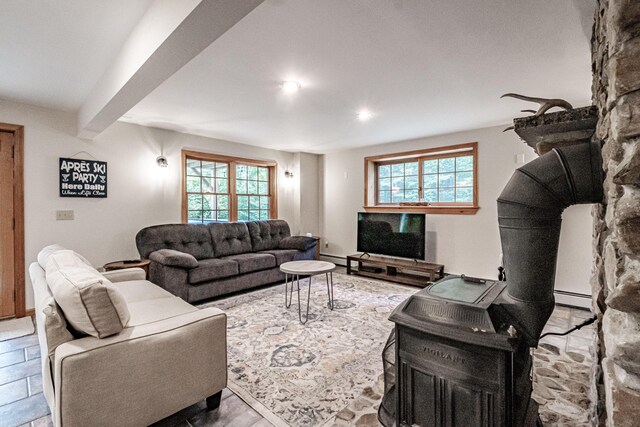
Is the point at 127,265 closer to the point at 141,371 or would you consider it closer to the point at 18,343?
the point at 18,343

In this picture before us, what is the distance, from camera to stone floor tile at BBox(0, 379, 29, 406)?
1844 mm

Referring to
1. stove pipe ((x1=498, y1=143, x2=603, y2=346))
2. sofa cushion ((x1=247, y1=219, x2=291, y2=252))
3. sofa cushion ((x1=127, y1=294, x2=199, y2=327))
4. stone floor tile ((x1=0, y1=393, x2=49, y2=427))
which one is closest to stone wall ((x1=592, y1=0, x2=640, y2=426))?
stove pipe ((x1=498, y1=143, x2=603, y2=346))

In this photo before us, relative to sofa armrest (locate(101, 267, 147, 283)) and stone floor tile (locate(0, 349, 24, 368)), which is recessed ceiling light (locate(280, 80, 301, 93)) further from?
stone floor tile (locate(0, 349, 24, 368))

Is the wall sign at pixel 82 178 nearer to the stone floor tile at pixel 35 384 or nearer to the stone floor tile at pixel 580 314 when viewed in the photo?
the stone floor tile at pixel 35 384

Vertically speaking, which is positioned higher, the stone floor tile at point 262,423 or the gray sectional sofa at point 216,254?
the gray sectional sofa at point 216,254

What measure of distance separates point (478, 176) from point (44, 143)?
5403 mm

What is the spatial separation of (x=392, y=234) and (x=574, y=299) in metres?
2.32

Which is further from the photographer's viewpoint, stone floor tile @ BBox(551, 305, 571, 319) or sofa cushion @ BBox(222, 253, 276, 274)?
sofa cushion @ BBox(222, 253, 276, 274)

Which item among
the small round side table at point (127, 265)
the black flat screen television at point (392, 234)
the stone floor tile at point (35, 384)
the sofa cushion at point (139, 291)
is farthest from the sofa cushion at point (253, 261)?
the stone floor tile at point (35, 384)

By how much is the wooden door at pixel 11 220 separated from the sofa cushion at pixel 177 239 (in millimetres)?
1122

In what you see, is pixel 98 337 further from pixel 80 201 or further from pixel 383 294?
pixel 383 294

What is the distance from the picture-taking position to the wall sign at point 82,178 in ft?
11.4

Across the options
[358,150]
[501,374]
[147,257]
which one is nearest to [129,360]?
[501,374]

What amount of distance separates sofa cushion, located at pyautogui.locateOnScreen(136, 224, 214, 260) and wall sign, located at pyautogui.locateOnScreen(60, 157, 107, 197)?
0.73 m
